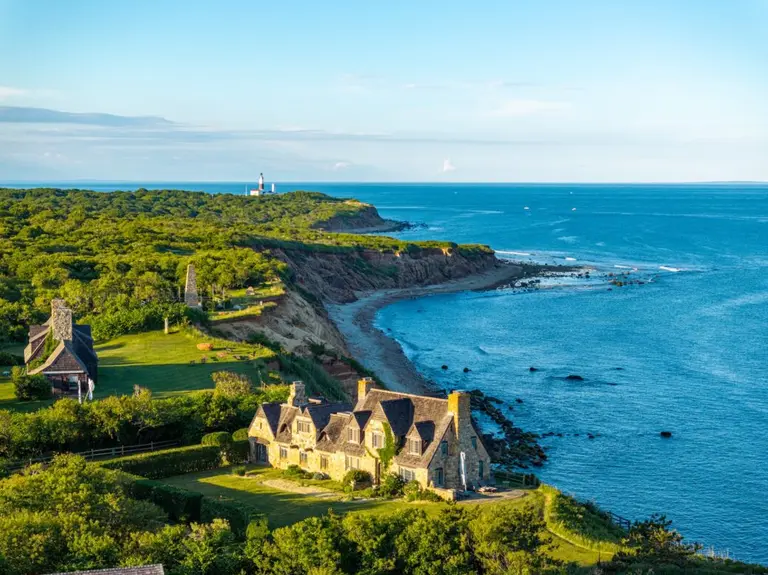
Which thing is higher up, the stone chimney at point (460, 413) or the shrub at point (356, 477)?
the stone chimney at point (460, 413)

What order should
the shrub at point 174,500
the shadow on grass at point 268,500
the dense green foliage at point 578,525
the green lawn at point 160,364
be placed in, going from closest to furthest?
the dense green foliage at point 578,525
the shadow on grass at point 268,500
the shrub at point 174,500
the green lawn at point 160,364

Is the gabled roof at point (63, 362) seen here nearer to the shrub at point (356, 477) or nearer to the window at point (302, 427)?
the window at point (302, 427)

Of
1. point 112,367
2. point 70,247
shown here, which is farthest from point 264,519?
point 70,247

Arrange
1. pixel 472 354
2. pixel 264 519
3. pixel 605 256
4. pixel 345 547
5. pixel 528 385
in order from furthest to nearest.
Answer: pixel 605 256 < pixel 472 354 < pixel 528 385 < pixel 264 519 < pixel 345 547

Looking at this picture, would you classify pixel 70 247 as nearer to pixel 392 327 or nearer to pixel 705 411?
pixel 392 327

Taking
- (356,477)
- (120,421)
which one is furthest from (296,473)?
(120,421)

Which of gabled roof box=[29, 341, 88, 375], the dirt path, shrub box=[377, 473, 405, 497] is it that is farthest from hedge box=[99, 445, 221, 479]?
gabled roof box=[29, 341, 88, 375]

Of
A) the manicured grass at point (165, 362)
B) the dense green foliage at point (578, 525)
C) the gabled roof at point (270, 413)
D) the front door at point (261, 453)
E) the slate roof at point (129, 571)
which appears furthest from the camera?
the manicured grass at point (165, 362)

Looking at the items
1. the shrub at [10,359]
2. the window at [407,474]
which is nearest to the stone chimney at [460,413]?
the window at [407,474]
